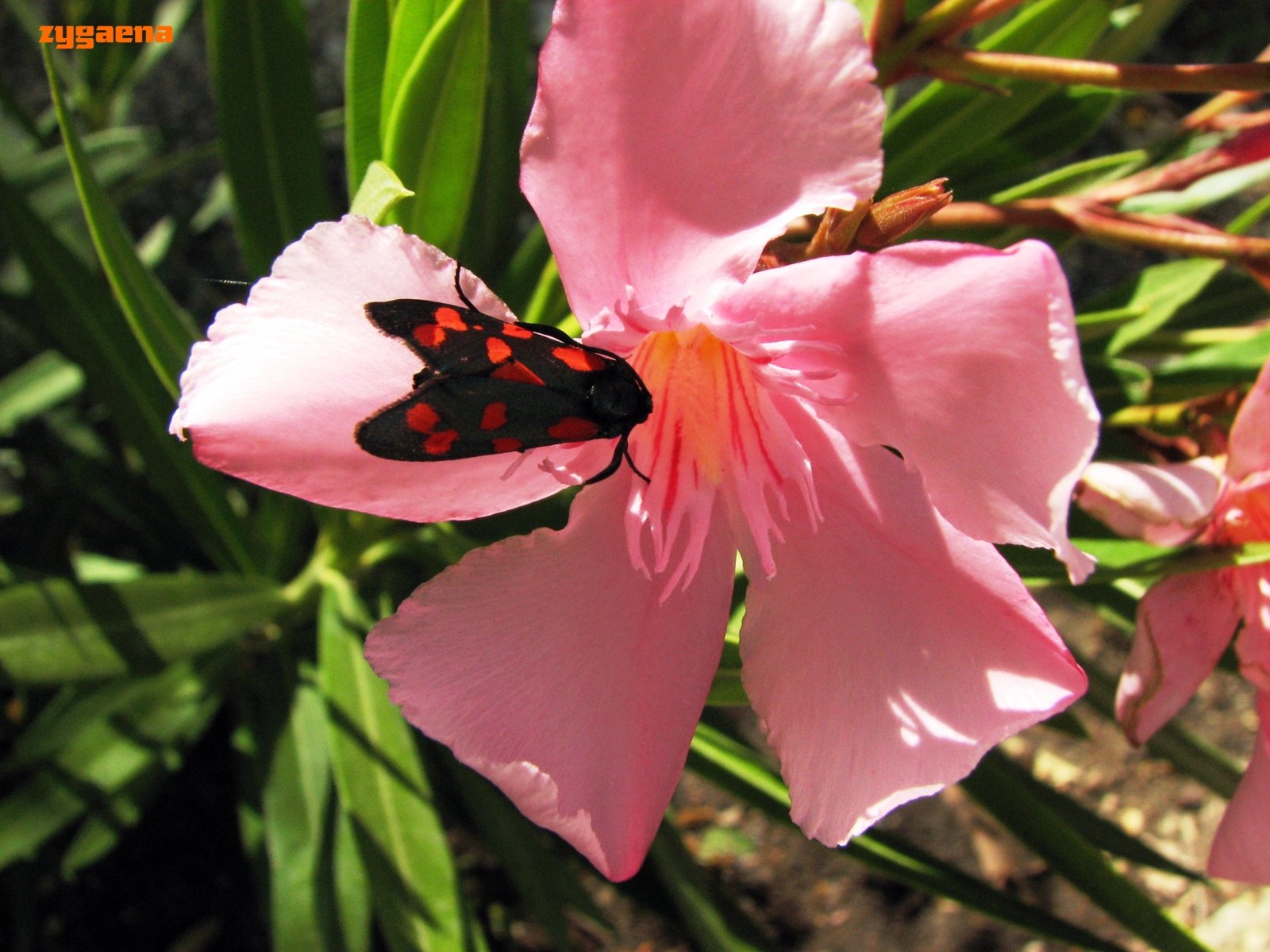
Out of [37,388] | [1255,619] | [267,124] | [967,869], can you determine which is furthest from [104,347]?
[967,869]

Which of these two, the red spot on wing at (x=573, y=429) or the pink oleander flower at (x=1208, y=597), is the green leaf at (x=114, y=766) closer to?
the red spot on wing at (x=573, y=429)

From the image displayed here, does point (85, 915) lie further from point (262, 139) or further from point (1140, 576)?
point (1140, 576)

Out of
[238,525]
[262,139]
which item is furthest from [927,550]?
[238,525]

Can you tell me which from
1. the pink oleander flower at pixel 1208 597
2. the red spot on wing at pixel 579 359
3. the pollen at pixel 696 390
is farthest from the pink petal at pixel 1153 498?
the red spot on wing at pixel 579 359

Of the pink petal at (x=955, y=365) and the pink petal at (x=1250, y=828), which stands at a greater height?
the pink petal at (x=955, y=365)

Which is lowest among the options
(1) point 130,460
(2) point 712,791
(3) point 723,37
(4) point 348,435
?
(2) point 712,791

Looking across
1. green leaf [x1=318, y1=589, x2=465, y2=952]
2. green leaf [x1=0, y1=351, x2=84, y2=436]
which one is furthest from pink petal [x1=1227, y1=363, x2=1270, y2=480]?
green leaf [x1=0, y1=351, x2=84, y2=436]
